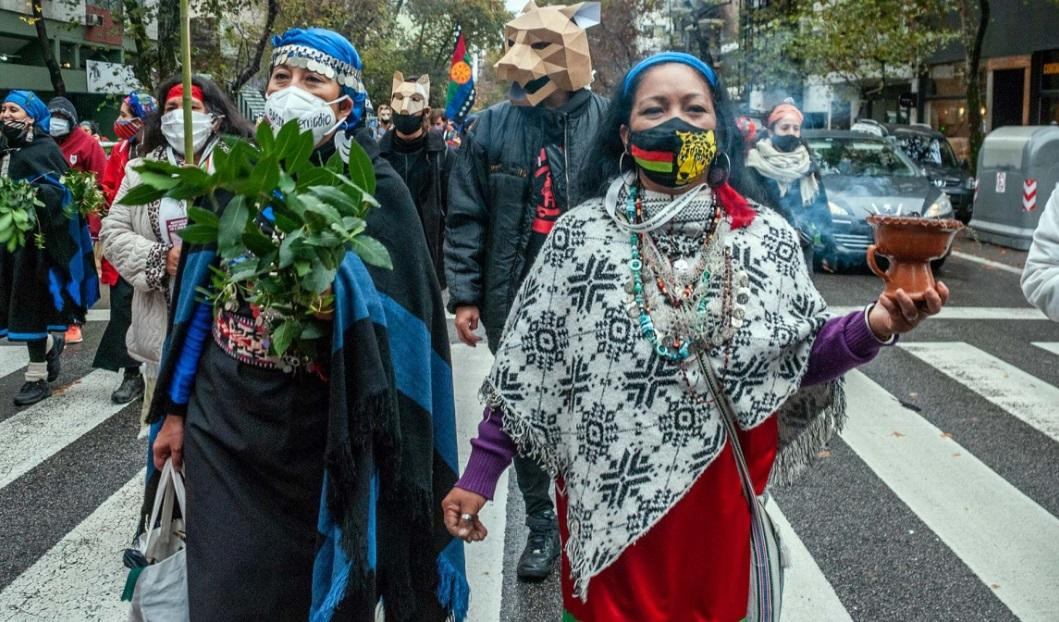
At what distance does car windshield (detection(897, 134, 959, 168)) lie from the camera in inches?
766

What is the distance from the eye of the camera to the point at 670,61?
2742 millimetres

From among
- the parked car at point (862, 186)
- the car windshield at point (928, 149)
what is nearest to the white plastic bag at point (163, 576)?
the parked car at point (862, 186)

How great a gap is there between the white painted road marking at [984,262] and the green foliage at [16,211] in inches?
430

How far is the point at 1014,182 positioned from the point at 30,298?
13062 mm

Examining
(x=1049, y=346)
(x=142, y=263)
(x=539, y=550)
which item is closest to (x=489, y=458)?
(x=539, y=550)

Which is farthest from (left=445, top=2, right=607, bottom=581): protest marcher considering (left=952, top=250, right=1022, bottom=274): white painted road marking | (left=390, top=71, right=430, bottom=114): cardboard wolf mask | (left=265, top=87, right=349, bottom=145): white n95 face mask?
(left=952, top=250, right=1022, bottom=274): white painted road marking

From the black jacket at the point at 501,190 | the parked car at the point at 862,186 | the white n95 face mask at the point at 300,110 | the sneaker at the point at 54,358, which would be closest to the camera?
the white n95 face mask at the point at 300,110

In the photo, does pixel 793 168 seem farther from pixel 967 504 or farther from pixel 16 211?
pixel 16 211

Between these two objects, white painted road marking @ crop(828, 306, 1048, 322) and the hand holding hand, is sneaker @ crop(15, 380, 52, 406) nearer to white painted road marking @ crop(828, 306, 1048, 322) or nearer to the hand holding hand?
the hand holding hand

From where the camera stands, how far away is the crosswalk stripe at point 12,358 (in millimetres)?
8453

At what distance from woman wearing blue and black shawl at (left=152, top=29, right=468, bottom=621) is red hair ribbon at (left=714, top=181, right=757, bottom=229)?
98 centimetres

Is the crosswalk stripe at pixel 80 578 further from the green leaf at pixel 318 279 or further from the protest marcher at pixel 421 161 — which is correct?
the protest marcher at pixel 421 161

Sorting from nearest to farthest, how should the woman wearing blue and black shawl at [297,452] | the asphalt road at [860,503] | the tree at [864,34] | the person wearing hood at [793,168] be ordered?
the woman wearing blue and black shawl at [297,452]
the asphalt road at [860,503]
the person wearing hood at [793,168]
the tree at [864,34]

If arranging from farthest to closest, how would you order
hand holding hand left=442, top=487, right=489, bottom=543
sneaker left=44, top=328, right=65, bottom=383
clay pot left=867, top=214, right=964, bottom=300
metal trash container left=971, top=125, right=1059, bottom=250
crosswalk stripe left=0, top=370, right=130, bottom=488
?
metal trash container left=971, top=125, right=1059, bottom=250
sneaker left=44, top=328, right=65, bottom=383
crosswalk stripe left=0, top=370, right=130, bottom=488
hand holding hand left=442, top=487, right=489, bottom=543
clay pot left=867, top=214, right=964, bottom=300
